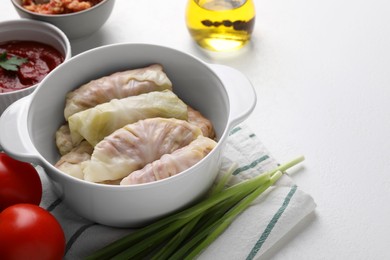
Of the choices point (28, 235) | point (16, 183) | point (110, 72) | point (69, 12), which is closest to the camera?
point (28, 235)

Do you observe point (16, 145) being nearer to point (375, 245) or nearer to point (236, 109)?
point (236, 109)

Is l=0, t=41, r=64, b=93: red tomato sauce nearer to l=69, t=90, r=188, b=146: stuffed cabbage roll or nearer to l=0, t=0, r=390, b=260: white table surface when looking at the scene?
l=0, t=0, r=390, b=260: white table surface

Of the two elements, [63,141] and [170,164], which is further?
[63,141]

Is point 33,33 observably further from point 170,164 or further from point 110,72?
point 170,164

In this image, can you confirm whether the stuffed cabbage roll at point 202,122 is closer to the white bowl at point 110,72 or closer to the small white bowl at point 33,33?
the white bowl at point 110,72

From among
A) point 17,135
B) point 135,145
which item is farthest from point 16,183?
point 135,145

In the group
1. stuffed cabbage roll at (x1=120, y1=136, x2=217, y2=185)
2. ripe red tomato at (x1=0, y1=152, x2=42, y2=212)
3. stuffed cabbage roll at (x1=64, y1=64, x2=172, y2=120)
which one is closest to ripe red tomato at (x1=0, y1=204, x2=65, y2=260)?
ripe red tomato at (x1=0, y1=152, x2=42, y2=212)

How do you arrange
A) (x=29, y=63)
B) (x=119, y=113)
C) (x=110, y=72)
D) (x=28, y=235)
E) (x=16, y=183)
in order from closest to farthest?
1. (x=28, y=235)
2. (x=16, y=183)
3. (x=119, y=113)
4. (x=110, y=72)
5. (x=29, y=63)
